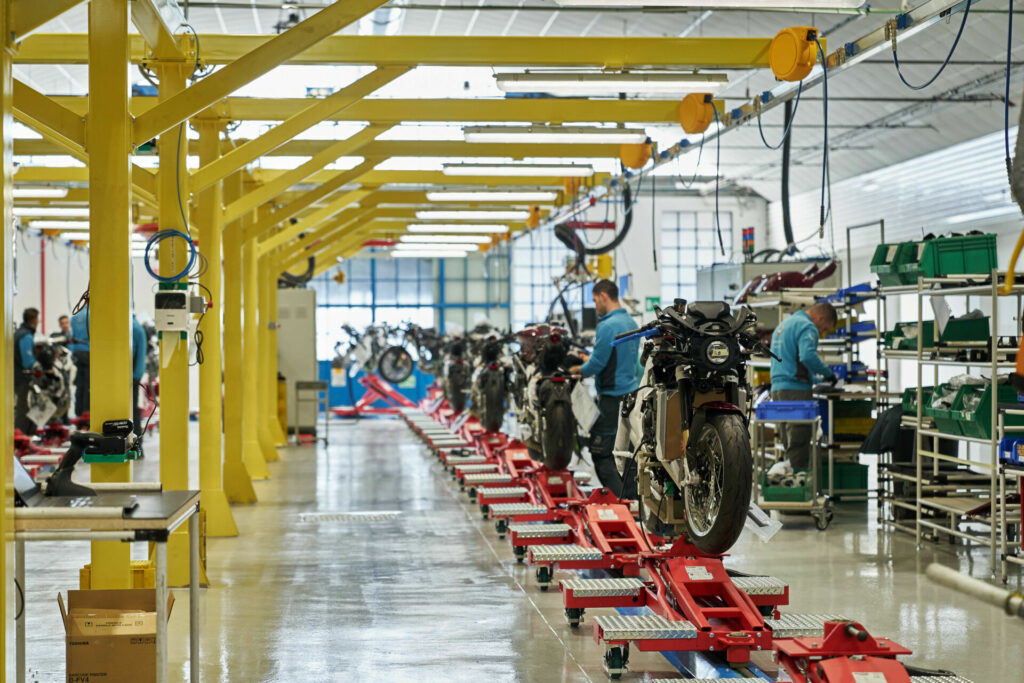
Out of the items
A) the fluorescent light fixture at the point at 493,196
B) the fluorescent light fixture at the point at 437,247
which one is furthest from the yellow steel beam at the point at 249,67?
the fluorescent light fixture at the point at 437,247

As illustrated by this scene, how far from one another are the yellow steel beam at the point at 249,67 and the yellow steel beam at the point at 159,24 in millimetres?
526

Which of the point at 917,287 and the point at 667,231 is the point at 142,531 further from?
the point at 667,231

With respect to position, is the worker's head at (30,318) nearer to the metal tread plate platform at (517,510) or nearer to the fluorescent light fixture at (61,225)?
the fluorescent light fixture at (61,225)

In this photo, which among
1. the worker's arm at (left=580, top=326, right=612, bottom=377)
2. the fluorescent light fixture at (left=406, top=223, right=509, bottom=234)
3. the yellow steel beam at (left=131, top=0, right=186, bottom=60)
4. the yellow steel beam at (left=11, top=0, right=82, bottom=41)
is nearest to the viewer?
the yellow steel beam at (left=11, top=0, right=82, bottom=41)

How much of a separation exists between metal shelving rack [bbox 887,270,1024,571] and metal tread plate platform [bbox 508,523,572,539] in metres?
2.69

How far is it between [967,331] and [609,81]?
314 centimetres

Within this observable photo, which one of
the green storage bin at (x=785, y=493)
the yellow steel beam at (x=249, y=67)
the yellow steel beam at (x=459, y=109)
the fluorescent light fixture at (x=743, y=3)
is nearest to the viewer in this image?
the fluorescent light fixture at (x=743, y=3)

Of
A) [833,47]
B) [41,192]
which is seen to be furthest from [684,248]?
[41,192]

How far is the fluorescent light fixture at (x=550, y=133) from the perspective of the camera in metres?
9.94

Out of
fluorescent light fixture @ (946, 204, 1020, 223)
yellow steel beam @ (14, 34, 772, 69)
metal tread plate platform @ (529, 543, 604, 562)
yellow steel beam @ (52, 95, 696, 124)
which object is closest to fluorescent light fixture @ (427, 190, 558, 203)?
yellow steel beam @ (52, 95, 696, 124)

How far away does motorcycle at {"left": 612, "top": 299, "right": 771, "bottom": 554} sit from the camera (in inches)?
199

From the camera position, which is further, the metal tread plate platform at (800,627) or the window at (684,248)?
the window at (684,248)

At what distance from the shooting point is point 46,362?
14430mm

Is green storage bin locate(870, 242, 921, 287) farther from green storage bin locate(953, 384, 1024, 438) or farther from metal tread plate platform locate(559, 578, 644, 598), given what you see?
metal tread plate platform locate(559, 578, 644, 598)
